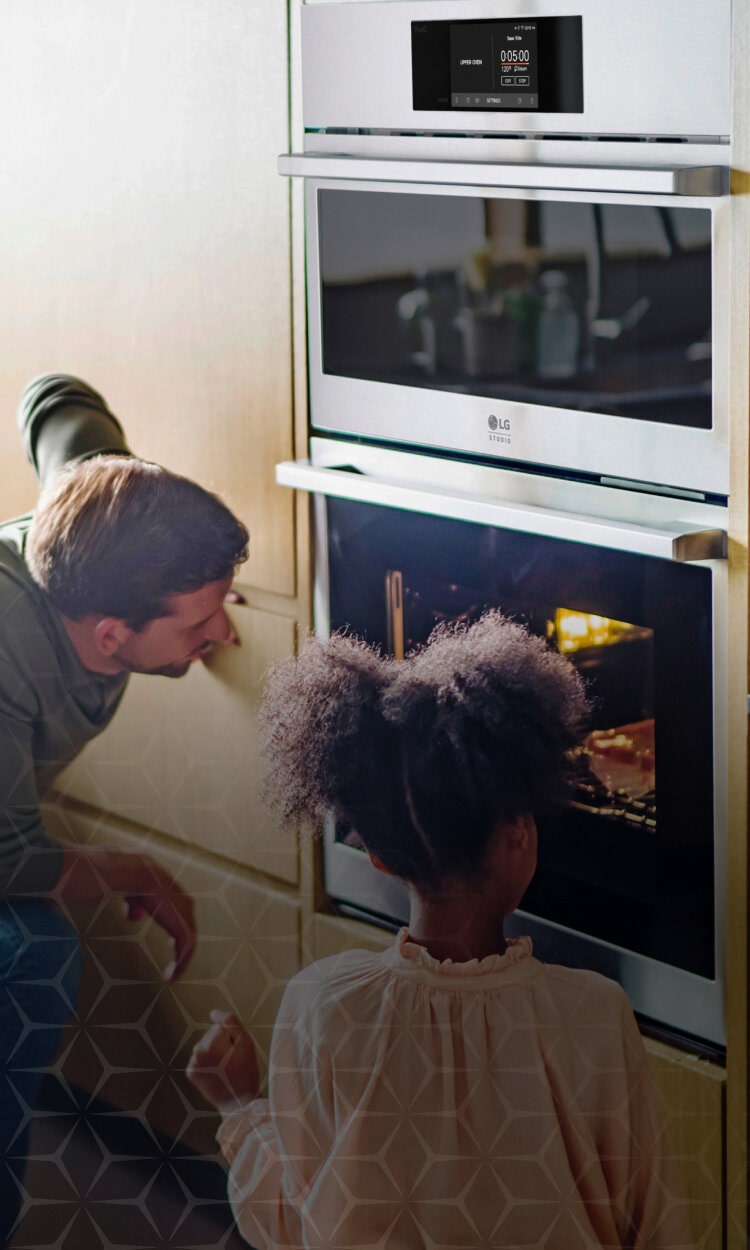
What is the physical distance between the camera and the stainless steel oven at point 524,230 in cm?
84

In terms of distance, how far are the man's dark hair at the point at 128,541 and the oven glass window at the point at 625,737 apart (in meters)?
0.16

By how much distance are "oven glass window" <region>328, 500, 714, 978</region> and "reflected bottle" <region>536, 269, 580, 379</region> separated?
0.12m

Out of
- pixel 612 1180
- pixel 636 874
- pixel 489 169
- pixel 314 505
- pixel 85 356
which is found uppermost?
pixel 489 169

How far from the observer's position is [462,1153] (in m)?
0.91

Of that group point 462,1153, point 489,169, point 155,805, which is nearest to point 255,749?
point 155,805

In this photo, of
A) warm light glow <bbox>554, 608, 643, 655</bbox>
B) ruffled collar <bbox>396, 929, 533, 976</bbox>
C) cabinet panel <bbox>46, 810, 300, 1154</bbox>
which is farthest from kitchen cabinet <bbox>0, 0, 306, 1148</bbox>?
warm light glow <bbox>554, 608, 643, 655</bbox>

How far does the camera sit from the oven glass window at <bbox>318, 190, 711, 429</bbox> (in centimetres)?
87

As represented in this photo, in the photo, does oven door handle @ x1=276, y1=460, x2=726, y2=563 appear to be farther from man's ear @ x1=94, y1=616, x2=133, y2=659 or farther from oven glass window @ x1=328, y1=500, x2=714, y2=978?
man's ear @ x1=94, y1=616, x2=133, y2=659

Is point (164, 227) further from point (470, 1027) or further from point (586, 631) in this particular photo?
point (470, 1027)

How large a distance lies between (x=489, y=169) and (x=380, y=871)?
1.66ft

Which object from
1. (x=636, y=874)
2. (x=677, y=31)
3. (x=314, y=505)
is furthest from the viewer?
(x=314, y=505)

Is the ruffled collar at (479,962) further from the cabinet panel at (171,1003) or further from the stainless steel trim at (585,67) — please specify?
the stainless steel trim at (585,67)

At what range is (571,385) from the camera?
3.04 feet

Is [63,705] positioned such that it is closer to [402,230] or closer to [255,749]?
[255,749]
